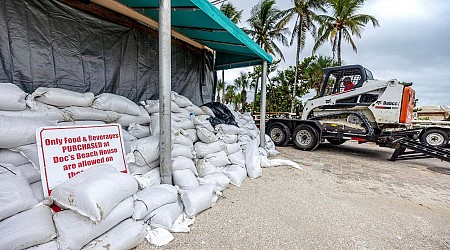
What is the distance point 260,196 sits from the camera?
2678 millimetres

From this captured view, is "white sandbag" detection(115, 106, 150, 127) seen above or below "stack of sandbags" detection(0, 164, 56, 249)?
above

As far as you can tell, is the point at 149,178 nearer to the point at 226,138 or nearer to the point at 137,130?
the point at 137,130

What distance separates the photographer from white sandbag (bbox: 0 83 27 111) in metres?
1.72

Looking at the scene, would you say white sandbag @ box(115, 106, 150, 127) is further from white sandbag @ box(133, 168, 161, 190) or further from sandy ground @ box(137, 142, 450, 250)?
sandy ground @ box(137, 142, 450, 250)

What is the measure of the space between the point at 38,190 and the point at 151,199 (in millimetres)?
781

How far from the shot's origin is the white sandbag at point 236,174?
117 inches

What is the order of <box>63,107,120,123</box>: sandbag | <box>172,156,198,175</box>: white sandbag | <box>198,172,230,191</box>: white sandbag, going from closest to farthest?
<box>63,107,120,123</box>: sandbag
<box>172,156,198,175</box>: white sandbag
<box>198,172,230,191</box>: white sandbag

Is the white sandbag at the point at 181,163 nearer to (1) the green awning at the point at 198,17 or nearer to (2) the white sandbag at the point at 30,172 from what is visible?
(2) the white sandbag at the point at 30,172

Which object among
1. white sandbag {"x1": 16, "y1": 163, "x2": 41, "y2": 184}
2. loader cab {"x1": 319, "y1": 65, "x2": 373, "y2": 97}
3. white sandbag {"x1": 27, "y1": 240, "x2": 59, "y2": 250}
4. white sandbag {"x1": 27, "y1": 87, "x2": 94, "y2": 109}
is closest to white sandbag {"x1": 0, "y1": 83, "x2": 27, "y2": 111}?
white sandbag {"x1": 27, "y1": 87, "x2": 94, "y2": 109}

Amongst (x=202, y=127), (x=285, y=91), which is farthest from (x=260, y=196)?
(x=285, y=91)

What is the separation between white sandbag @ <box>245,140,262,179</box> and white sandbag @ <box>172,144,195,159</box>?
1056mm

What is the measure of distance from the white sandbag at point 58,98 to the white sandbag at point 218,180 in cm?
146

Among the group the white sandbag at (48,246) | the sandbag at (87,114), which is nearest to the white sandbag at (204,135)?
the sandbag at (87,114)

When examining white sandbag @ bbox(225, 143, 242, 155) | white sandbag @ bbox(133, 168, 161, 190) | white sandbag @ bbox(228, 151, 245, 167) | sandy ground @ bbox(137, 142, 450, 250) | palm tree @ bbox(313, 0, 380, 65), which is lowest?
sandy ground @ bbox(137, 142, 450, 250)
